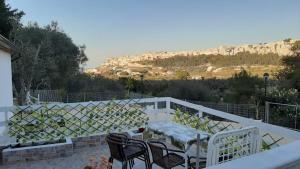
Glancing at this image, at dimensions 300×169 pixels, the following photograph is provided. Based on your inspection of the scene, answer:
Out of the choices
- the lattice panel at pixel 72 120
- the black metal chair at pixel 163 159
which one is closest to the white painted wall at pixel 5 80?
the lattice panel at pixel 72 120

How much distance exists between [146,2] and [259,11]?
24.2ft

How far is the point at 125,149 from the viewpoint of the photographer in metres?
4.07

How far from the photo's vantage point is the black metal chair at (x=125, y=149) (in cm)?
378

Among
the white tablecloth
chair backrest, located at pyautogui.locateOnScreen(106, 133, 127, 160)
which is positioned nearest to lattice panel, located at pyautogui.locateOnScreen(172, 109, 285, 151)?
the white tablecloth

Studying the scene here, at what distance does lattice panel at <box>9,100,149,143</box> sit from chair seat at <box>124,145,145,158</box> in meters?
2.07

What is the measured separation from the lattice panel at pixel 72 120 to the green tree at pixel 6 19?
43.1 feet

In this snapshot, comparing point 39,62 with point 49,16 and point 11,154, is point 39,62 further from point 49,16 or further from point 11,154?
point 11,154

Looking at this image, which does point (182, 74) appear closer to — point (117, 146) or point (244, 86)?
point (244, 86)

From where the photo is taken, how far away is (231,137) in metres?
3.28

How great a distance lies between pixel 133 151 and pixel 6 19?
1643cm

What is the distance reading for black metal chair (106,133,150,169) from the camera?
378 centimetres

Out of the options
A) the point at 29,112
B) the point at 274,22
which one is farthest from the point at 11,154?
the point at 274,22

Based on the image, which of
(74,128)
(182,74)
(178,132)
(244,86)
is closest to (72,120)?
(74,128)

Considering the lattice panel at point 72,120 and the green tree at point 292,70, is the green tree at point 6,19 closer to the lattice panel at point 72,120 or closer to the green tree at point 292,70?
the lattice panel at point 72,120
